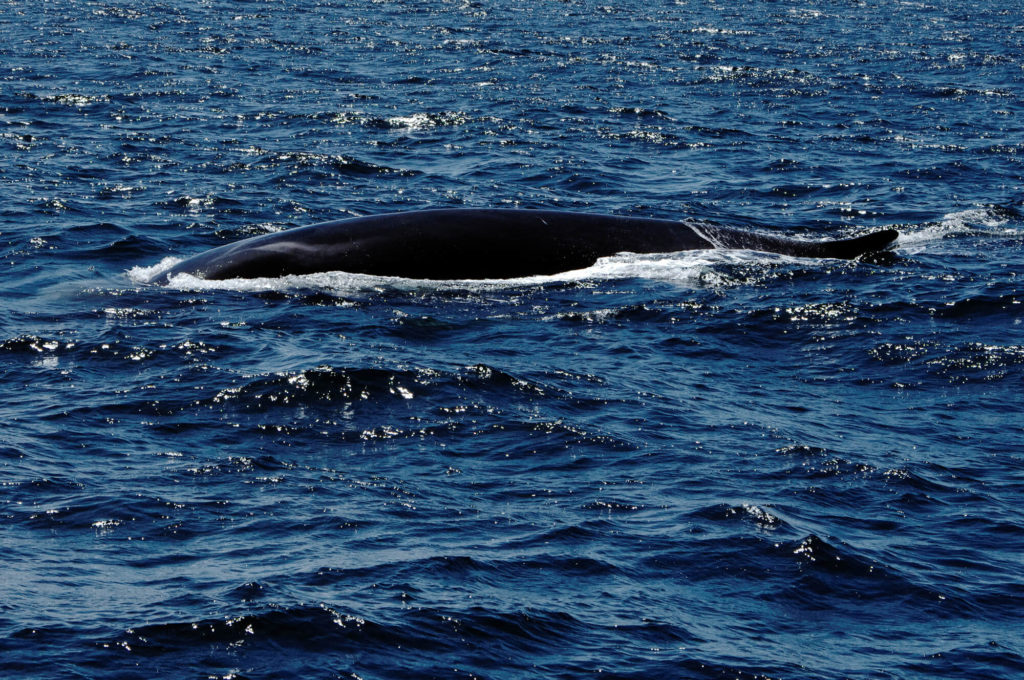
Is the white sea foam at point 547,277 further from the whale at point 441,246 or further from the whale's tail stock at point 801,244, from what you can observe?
the whale's tail stock at point 801,244

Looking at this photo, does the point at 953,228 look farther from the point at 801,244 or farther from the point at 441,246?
the point at 441,246

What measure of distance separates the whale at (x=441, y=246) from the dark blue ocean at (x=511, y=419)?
28cm

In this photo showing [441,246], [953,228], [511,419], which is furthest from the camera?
[953,228]

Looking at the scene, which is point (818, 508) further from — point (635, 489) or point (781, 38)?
point (781, 38)

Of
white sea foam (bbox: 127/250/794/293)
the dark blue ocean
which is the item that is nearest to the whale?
white sea foam (bbox: 127/250/794/293)

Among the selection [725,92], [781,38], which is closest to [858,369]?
[725,92]

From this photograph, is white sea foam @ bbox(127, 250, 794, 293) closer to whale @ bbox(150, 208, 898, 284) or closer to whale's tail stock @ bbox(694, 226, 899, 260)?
whale @ bbox(150, 208, 898, 284)

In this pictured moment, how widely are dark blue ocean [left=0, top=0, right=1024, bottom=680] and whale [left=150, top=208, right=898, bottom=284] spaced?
0.91 feet

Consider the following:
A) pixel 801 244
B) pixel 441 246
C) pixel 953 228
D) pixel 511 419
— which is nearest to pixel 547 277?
pixel 441 246

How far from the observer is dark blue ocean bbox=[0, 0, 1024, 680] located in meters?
9.95

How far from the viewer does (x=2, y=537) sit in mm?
11188

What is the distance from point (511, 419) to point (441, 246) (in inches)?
202

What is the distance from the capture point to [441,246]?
738 inches

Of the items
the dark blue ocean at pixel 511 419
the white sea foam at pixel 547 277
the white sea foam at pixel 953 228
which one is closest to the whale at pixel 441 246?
the white sea foam at pixel 547 277
